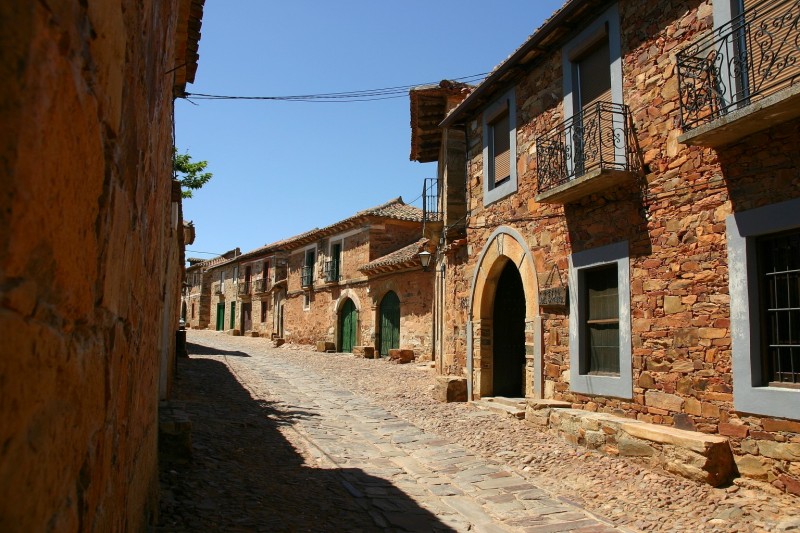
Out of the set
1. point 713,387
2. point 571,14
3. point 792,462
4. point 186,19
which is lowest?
point 792,462

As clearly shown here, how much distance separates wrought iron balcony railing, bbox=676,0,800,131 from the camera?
596cm

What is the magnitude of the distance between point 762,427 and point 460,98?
10.2 meters

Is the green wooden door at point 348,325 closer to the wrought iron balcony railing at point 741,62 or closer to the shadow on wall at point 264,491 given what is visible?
the shadow on wall at point 264,491

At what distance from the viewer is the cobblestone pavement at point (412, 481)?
209 inches

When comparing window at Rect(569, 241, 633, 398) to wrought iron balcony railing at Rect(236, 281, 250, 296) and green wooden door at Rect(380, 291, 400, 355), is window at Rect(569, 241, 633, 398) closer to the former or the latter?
green wooden door at Rect(380, 291, 400, 355)

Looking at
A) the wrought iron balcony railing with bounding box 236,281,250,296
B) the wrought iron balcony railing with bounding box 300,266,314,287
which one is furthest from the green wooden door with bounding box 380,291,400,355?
the wrought iron balcony railing with bounding box 236,281,250,296

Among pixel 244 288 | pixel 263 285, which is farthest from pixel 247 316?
pixel 263 285

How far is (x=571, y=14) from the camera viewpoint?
8.70 meters

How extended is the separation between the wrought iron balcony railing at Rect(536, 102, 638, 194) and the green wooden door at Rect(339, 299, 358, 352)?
54.6ft

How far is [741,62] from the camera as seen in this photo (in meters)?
6.26

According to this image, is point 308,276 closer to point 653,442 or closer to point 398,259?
point 398,259

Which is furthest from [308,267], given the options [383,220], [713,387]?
[713,387]

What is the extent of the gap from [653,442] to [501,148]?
6.40 metres

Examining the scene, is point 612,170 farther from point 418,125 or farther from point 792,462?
point 418,125
